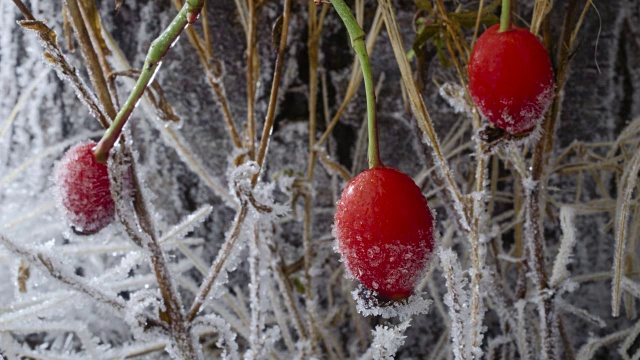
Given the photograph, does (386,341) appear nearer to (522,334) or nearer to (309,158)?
(522,334)

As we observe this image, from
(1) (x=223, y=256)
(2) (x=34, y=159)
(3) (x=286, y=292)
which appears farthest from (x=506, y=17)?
(2) (x=34, y=159)

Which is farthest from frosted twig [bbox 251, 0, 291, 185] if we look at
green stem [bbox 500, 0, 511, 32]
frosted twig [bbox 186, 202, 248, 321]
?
green stem [bbox 500, 0, 511, 32]

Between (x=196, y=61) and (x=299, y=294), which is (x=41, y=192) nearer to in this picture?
(x=196, y=61)

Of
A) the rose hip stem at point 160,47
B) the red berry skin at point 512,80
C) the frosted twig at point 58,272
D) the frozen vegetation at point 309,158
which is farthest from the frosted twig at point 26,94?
the red berry skin at point 512,80

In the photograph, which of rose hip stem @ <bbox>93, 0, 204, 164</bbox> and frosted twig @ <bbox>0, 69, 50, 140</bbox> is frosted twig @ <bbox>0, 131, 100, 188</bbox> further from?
rose hip stem @ <bbox>93, 0, 204, 164</bbox>

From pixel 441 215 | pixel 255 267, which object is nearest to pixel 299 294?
pixel 441 215

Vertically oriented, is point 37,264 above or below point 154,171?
below
